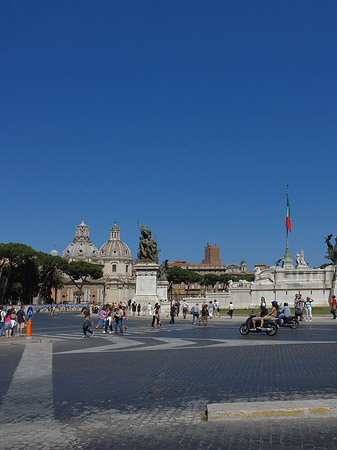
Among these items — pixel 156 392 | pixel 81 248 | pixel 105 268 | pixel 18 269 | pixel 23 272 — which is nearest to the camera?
pixel 156 392

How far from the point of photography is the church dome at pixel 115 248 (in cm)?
16200

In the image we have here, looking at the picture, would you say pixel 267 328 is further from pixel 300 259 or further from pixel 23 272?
pixel 23 272

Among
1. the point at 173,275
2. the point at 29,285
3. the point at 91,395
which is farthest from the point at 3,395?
the point at 173,275

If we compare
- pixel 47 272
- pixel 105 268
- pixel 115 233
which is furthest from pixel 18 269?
pixel 115 233

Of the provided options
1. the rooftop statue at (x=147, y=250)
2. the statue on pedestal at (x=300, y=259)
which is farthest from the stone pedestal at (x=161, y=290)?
the statue on pedestal at (x=300, y=259)

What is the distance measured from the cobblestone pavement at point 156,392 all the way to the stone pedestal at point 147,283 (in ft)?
89.4

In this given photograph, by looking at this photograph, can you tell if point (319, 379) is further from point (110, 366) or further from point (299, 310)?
point (299, 310)

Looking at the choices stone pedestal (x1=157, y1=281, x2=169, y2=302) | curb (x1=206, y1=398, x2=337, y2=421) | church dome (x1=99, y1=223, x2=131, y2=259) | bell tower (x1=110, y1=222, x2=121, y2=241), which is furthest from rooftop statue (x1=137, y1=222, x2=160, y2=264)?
bell tower (x1=110, y1=222, x2=121, y2=241)

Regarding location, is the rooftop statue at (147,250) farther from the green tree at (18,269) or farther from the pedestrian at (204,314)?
the green tree at (18,269)

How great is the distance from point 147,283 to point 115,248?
394ft

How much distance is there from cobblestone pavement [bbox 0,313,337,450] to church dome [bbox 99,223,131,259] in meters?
147

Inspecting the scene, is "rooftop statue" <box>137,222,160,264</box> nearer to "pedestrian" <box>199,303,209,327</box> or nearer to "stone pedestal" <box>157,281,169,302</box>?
"stone pedestal" <box>157,281,169,302</box>

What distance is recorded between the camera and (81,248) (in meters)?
182

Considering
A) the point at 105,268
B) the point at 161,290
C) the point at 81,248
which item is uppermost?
the point at 81,248
